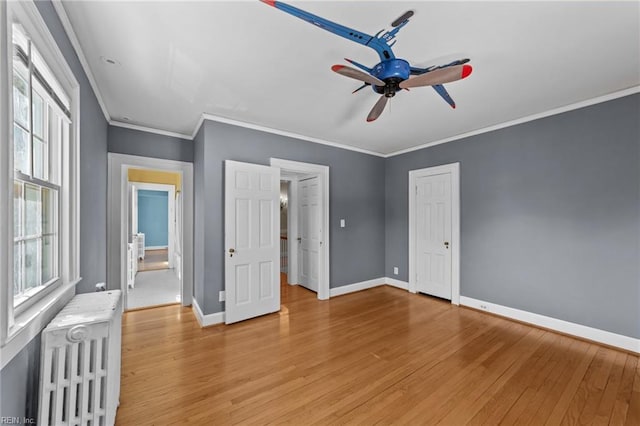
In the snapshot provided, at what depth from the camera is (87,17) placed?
1.72m

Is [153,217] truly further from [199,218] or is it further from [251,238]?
[251,238]

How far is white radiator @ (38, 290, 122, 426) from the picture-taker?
4.03 ft

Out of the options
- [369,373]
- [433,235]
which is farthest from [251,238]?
[433,235]

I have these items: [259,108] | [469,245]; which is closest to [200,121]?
[259,108]

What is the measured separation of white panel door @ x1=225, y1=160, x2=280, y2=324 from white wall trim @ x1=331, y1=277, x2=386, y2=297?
1.18 meters

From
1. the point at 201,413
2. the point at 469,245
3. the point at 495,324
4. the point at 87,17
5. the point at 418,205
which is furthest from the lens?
the point at 418,205

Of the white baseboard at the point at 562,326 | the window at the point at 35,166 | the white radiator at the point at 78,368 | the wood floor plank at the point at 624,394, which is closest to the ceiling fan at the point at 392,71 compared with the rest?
the window at the point at 35,166

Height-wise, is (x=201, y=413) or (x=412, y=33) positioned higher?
(x=412, y=33)

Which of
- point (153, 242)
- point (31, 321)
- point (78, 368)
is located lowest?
point (153, 242)

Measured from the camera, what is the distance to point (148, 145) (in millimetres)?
3770

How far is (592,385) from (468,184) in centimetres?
260

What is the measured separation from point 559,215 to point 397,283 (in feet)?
8.75

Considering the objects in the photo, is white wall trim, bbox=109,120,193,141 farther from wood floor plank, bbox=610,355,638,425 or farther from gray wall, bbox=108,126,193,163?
wood floor plank, bbox=610,355,638,425

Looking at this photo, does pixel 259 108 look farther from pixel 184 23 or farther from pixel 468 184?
pixel 468 184
